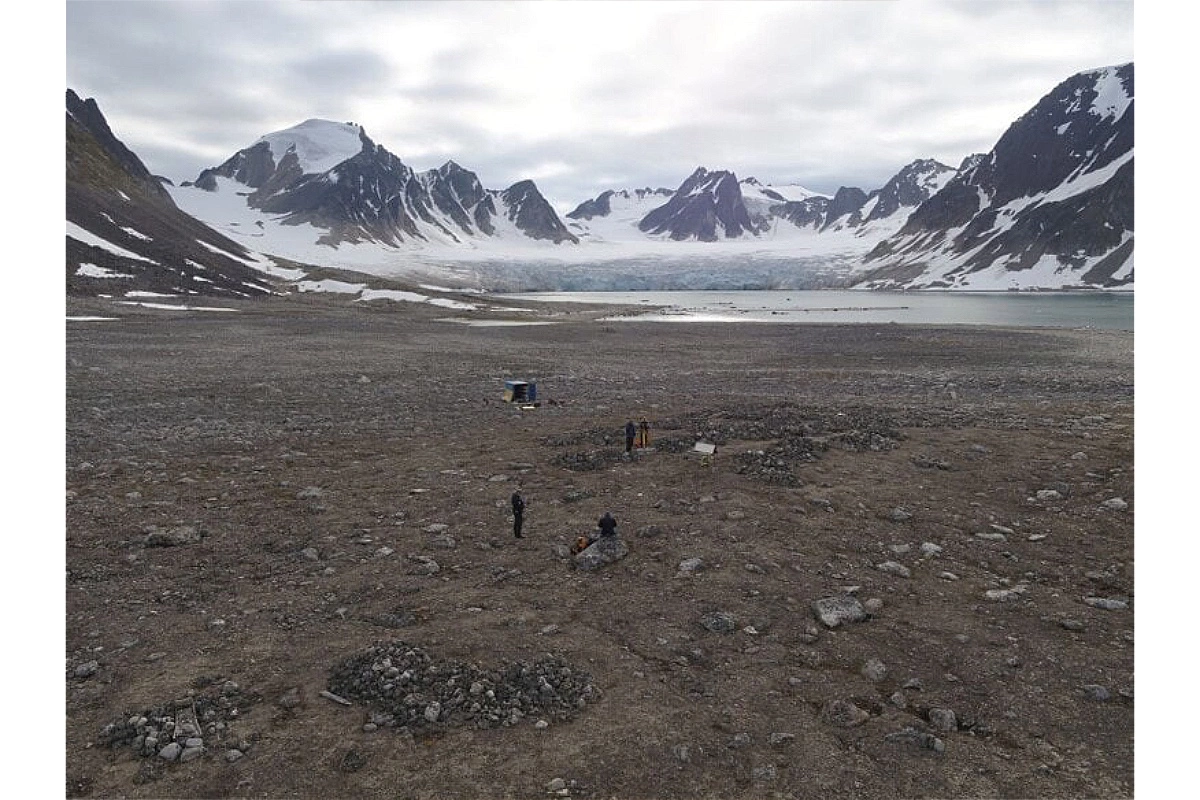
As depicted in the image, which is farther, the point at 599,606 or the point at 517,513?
the point at 517,513

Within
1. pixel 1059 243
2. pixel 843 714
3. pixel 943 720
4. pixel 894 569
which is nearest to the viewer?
pixel 943 720

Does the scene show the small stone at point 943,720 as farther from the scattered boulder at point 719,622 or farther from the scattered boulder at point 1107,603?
the scattered boulder at point 1107,603

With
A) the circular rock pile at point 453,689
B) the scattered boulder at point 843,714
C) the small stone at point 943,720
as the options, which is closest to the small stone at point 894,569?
the small stone at point 943,720

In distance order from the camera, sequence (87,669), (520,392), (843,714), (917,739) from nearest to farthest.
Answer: (917,739), (843,714), (87,669), (520,392)

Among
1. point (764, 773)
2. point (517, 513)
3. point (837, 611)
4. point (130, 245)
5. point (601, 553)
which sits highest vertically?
point (130, 245)

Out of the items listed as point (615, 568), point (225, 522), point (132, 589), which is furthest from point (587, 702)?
point (225, 522)

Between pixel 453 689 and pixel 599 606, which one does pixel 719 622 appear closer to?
pixel 599 606

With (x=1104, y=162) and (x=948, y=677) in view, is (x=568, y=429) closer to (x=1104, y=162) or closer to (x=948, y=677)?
(x=948, y=677)

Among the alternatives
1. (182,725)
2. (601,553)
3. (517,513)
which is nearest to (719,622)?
(601,553)
